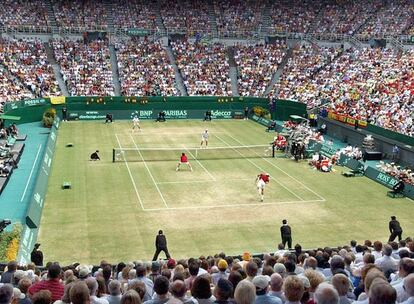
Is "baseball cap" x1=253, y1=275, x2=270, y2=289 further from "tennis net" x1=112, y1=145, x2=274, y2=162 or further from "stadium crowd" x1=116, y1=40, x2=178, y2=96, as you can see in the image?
"stadium crowd" x1=116, y1=40, x2=178, y2=96

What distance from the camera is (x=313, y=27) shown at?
7444 cm

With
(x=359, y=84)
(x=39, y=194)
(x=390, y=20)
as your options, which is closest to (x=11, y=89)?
(x=39, y=194)

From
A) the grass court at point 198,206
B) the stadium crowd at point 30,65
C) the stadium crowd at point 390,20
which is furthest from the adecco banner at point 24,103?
the stadium crowd at point 390,20

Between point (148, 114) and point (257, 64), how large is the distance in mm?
16584

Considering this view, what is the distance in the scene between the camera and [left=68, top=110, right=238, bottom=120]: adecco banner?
58250 mm

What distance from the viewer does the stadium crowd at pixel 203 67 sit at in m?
64.9

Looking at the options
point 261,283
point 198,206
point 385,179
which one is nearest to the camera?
point 261,283

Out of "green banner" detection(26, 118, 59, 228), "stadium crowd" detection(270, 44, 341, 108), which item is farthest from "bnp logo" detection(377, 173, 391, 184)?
"stadium crowd" detection(270, 44, 341, 108)

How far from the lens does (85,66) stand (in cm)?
6378

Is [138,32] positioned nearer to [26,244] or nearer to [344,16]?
[344,16]

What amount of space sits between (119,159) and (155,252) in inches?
721

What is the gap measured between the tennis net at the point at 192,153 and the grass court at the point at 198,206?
15 cm

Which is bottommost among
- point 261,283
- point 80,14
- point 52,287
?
point 52,287

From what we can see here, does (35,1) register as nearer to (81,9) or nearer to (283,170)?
(81,9)
